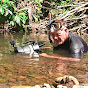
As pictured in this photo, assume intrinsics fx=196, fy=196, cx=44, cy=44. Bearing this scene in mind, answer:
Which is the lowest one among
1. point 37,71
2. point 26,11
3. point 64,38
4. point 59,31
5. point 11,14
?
point 37,71

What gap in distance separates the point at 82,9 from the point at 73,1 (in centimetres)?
160

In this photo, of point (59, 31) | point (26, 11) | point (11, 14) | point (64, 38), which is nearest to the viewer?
point (59, 31)

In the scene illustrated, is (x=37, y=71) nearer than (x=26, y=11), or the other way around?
(x=37, y=71)

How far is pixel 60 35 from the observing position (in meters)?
3.75

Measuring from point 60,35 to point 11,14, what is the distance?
246 inches

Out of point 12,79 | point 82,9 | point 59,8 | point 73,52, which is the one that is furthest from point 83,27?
point 12,79

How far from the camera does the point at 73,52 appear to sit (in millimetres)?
3785

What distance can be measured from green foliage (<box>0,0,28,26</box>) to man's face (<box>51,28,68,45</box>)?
5.87 m

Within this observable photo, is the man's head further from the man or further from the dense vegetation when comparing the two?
the dense vegetation

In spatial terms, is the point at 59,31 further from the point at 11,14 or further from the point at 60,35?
the point at 11,14

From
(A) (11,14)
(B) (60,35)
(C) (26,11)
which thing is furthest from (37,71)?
(C) (26,11)

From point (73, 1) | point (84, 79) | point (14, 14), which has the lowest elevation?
point (84, 79)

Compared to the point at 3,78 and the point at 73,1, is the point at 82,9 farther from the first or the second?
the point at 3,78

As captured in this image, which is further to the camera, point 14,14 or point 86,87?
point 14,14
